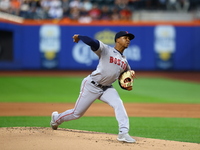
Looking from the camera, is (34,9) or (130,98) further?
(34,9)

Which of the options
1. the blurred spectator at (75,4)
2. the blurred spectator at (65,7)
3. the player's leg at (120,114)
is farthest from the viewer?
the blurred spectator at (65,7)

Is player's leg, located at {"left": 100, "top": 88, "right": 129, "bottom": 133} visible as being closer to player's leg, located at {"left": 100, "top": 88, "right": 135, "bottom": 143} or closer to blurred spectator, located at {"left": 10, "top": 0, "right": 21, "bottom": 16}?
player's leg, located at {"left": 100, "top": 88, "right": 135, "bottom": 143}

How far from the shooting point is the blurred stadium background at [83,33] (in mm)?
23266

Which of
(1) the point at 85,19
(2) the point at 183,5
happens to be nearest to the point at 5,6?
(1) the point at 85,19

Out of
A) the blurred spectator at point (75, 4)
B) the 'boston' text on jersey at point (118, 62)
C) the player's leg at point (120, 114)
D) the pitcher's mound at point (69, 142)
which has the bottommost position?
the pitcher's mound at point (69, 142)

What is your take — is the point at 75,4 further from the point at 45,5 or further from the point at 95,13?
the point at 45,5

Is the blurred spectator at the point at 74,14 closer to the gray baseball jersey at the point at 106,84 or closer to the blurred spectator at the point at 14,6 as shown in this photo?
the blurred spectator at the point at 14,6

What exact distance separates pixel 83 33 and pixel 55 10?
2.04 m

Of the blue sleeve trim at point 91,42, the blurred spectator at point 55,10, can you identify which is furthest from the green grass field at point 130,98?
the blurred spectator at point 55,10

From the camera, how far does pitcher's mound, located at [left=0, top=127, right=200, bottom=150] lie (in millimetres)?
5876

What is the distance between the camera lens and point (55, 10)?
23297mm

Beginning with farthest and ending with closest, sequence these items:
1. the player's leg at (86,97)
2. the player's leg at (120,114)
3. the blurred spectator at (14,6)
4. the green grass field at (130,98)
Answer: the blurred spectator at (14,6) → the green grass field at (130,98) → the player's leg at (86,97) → the player's leg at (120,114)

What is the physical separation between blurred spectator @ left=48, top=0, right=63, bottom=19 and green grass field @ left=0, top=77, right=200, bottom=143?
472cm

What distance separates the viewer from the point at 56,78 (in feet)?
66.5
